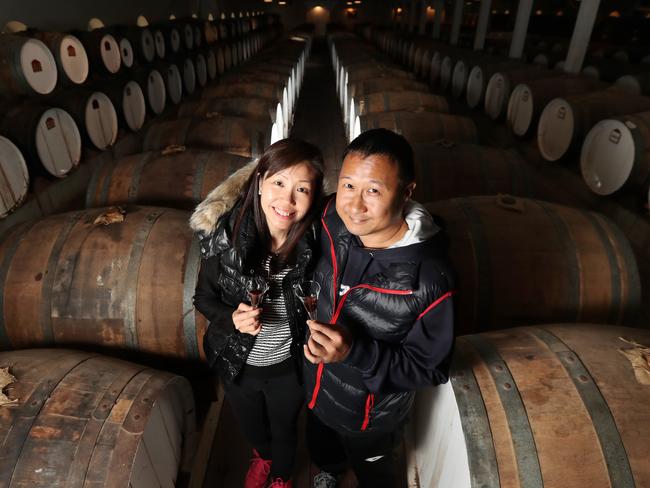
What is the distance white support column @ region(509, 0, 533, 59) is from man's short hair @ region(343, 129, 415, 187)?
963 centimetres

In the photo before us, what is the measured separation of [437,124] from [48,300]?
153 inches

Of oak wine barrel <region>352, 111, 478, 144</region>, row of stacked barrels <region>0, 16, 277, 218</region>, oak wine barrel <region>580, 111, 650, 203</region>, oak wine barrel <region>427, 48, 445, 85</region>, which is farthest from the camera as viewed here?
oak wine barrel <region>427, 48, 445, 85</region>

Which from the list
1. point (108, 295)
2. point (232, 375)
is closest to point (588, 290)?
point (232, 375)

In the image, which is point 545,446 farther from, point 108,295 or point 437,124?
point 437,124

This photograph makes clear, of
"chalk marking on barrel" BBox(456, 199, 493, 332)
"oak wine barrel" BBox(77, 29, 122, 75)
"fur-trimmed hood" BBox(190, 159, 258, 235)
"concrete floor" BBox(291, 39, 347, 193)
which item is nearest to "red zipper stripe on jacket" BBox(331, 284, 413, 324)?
"fur-trimmed hood" BBox(190, 159, 258, 235)

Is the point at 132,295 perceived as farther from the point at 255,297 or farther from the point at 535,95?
the point at 535,95

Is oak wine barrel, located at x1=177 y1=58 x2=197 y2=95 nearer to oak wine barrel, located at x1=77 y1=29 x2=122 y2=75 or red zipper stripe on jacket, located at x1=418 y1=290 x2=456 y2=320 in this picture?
oak wine barrel, located at x1=77 y1=29 x2=122 y2=75

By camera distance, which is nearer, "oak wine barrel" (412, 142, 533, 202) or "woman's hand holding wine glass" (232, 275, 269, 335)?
"woman's hand holding wine glass" (232, 275, 269, 335)

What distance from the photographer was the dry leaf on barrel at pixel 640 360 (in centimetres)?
128

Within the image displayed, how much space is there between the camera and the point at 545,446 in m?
1.15

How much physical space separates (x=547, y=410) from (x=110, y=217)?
2258mm

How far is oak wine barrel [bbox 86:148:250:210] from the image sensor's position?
287 centimetres

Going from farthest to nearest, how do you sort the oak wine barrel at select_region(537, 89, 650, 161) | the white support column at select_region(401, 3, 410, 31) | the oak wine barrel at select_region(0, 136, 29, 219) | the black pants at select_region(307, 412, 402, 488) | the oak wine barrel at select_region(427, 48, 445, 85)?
the white support column at select_region(401, 3, 410, 31), the oak wine barrel at select_region(427, 48, 445, 85), the oak wine barrel at select_region(537, 89, 650, 161), the oak wine barrel at select_region(0, 136, 29, 219), the black pants at select_region(307, 412, 402, 488)

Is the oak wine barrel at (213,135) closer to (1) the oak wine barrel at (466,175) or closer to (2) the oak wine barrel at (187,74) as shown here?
(1) the oak wine barrel at (466,175)
